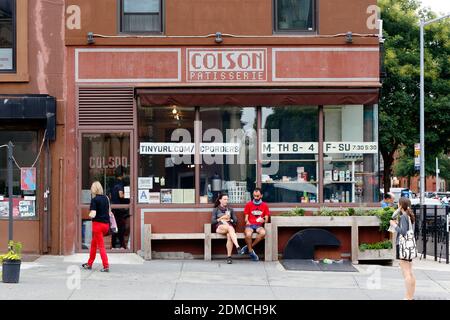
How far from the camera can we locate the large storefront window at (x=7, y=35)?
642 inches

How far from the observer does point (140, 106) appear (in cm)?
1630

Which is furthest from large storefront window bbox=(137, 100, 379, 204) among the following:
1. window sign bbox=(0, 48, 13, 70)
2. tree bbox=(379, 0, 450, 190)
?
tree bbox=(379, 0, 450, 190)

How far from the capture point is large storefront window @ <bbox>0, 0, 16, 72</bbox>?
642 inches

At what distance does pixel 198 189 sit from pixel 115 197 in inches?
70.2

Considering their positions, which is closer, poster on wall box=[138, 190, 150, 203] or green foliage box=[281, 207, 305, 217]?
green foliage box=[281, 207, 305, 217]

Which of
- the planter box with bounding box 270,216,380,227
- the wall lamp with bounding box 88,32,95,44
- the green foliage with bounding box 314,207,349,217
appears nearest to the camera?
the planter box with bounding box 270,216,380,227

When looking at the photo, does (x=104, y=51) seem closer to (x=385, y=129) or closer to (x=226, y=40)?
(x=226, y=40)

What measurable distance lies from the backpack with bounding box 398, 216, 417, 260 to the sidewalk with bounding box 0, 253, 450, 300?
2.72 ft

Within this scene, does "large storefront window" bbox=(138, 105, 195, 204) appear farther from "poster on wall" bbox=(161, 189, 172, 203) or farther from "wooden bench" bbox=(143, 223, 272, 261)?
"wooden bench" bbox=(143, 223, 272, 261)

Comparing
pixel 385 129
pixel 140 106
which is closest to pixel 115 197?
pixel 140 106

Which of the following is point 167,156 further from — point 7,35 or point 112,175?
point 7,35

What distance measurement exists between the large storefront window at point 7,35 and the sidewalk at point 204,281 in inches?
169

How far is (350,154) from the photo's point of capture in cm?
1653

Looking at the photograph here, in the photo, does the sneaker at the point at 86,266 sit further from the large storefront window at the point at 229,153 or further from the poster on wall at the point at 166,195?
the large storefront window at the point at 229,153
